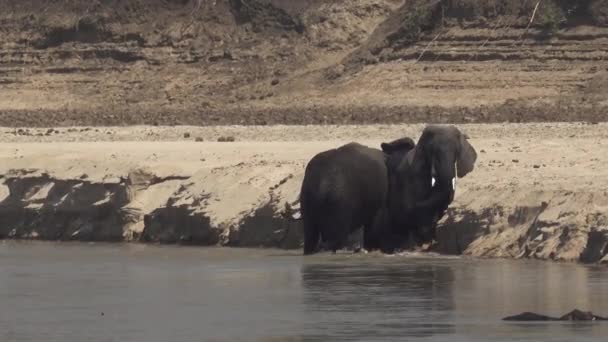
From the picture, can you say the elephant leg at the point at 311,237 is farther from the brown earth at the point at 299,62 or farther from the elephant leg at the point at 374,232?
the brown earth at the point at 299,62

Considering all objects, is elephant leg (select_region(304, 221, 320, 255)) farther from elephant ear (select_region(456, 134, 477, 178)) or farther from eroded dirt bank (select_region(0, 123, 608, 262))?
elephant ear (select_region(456, 134, 477, 178))

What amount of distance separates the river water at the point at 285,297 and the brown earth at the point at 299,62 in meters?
19.5

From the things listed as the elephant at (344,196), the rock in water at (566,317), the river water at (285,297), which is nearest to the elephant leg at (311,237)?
the elephant at (344,196)

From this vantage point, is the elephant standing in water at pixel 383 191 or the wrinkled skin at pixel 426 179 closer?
the wrinkled skin at pixel 426 179

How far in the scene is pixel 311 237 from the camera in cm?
2006

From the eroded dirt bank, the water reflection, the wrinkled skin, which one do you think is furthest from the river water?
the eroded dirt bank

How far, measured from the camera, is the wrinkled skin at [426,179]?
19.7 m

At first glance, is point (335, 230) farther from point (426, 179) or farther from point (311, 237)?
point (426, 179)

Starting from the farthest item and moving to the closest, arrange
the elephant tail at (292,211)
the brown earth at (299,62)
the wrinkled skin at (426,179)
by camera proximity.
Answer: the brown earth at (299,62)
the elephant tail at (292,211)
the wrinkled skin at (426,179)

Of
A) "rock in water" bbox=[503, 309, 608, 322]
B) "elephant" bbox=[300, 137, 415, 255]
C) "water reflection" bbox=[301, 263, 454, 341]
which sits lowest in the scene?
"water reflection" bbox=[301, 263, 454, 341]

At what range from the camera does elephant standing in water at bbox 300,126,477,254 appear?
65.1ft

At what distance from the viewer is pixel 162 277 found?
18266mm

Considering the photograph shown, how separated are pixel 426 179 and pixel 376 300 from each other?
14.1ft

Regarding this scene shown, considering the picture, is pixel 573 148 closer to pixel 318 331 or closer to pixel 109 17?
pixel 318 331
